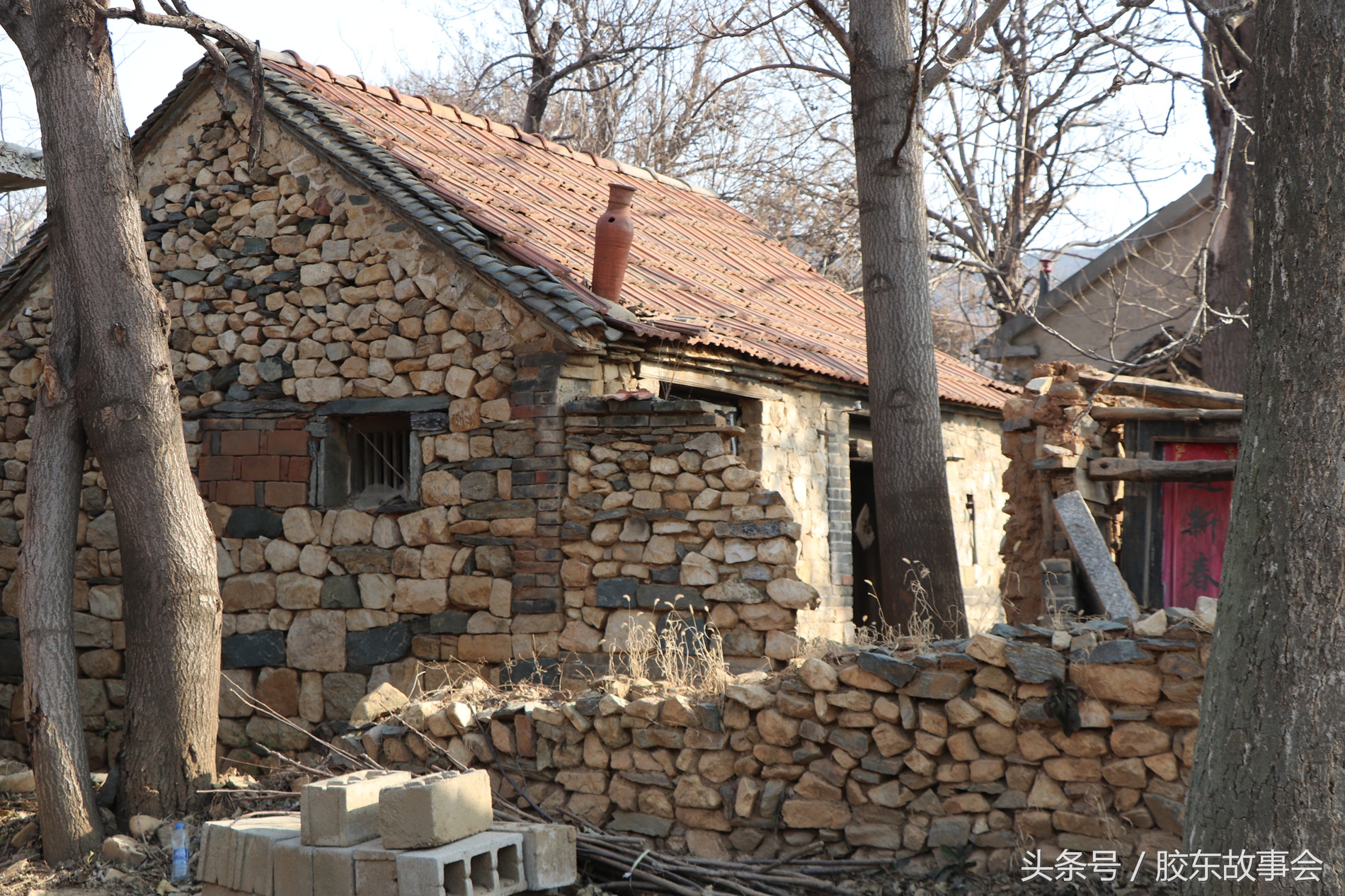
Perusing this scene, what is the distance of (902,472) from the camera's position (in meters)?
7.40

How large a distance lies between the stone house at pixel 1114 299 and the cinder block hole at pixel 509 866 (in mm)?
13963

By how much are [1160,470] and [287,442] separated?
6065 mm

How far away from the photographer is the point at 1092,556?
21.1 ft

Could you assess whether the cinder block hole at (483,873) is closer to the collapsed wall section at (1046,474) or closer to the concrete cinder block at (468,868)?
the concrete cinder block at (468,868)

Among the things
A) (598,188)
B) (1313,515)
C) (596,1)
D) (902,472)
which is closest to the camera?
(1313,515)

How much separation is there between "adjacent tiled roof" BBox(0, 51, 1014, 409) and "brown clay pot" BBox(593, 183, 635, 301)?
0.17m

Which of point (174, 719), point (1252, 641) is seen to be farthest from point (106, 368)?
point (1252, 641)

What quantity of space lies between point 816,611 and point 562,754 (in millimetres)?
3364

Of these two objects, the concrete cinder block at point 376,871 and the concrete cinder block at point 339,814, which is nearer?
the concrete cinder block at point 376,871

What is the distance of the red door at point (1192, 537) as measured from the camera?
7.02 meters

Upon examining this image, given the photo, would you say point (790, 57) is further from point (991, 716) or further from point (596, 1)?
point (596, 1)

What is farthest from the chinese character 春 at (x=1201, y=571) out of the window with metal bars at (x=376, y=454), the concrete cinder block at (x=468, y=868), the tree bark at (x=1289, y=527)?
the window with metal bars at (x=376, y=454)

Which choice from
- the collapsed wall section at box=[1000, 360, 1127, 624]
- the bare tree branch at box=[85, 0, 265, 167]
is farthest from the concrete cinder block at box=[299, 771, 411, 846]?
the bare tree branch at box=[85, 0, 265, 167]

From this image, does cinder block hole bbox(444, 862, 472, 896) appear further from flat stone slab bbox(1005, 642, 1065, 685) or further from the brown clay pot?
the brown clay pot
